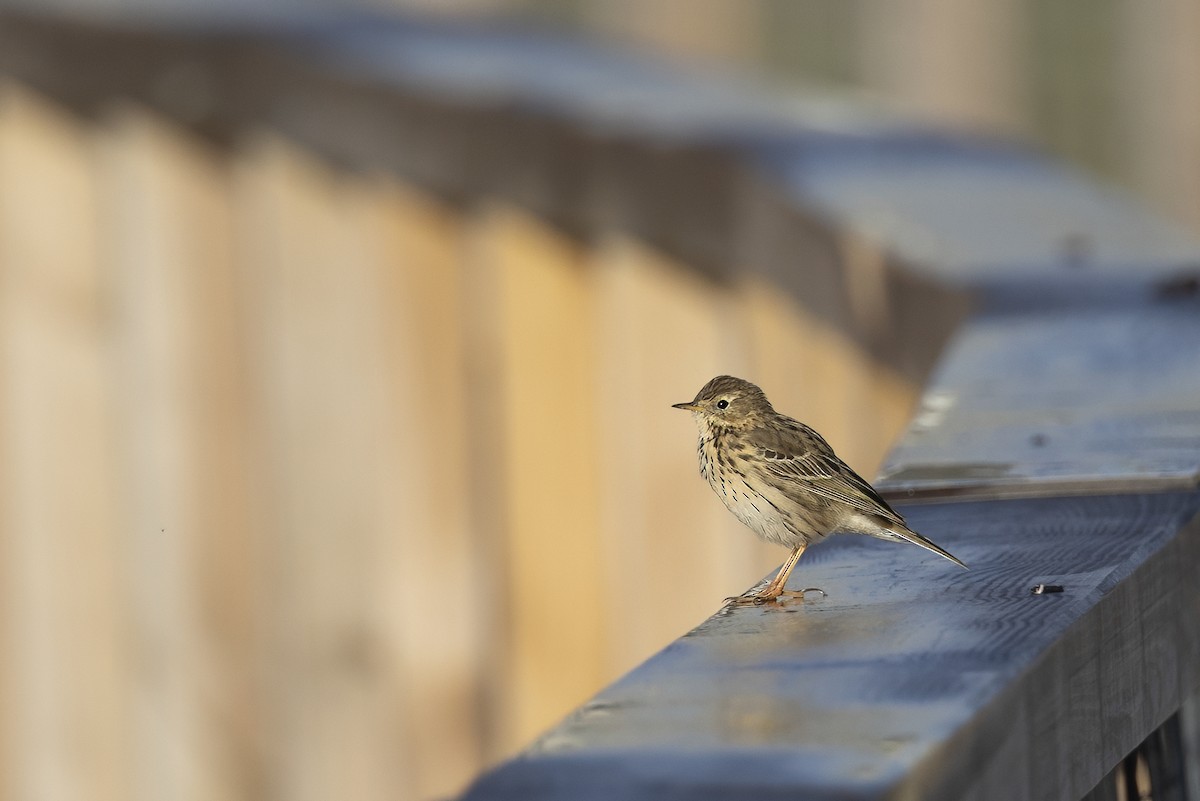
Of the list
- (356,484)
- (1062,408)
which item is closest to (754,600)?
(1062,408)

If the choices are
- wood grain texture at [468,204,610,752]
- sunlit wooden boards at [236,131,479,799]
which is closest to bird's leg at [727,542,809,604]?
wood grain texture at [468,204,610,752]

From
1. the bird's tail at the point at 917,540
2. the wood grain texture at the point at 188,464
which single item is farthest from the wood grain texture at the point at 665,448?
the bird's tail at the point at 917,540

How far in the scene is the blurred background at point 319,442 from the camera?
18.0ft

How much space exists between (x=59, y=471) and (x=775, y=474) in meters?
4.46

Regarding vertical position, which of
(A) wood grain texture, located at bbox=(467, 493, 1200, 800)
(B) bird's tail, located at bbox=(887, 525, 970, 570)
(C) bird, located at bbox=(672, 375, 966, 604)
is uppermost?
(C) bird, located at bbox=(672, 375, 966, 604)

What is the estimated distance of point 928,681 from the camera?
6.25ft

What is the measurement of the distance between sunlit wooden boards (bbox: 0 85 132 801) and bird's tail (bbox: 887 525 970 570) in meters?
4.73

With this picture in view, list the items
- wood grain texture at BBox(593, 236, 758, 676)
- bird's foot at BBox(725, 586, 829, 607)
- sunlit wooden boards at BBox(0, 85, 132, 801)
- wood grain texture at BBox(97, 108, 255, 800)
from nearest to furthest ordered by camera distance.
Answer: bird's foot at BBox(725, 586, 829, 607)
wood grain texture at BBox(593, 236, 758, 676)
wood grain texture at BBox(97, 108, 255, 800)
sunlit wooden boards at BBox(0, 85, 132, 801)

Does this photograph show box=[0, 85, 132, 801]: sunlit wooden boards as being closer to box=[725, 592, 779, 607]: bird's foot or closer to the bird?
the bird

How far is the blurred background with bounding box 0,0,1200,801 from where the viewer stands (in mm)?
5500

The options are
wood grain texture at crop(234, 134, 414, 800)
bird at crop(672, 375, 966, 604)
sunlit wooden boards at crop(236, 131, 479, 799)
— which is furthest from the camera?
wood grain texture at crop(234, 134, 414, 800)

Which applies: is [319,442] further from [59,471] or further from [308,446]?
[59,471]

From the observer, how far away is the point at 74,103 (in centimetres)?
684

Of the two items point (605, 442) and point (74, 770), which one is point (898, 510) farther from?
point (74, 770)
